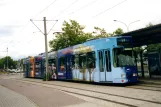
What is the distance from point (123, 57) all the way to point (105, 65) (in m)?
1.37

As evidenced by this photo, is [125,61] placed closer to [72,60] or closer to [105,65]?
[105,65]

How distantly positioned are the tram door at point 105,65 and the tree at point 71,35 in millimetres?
32757

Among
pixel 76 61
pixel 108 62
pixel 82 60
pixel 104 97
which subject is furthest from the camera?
pixel 76 61

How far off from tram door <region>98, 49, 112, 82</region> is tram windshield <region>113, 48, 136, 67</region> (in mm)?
552

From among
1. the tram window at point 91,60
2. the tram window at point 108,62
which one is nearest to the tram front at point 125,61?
the tram window at point 108,62

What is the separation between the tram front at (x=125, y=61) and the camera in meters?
16.2

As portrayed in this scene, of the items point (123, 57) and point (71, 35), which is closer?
point (123, 57)

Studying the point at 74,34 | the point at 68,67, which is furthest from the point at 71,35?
the point at 68,67

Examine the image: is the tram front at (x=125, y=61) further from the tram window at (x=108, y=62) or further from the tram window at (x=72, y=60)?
the tram window at (x=72, y=60)

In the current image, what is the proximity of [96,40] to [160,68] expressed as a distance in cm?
538

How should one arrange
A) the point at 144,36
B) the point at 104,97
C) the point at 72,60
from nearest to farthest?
the point at 104,97 < the point at 144,36 < the point at 72,60

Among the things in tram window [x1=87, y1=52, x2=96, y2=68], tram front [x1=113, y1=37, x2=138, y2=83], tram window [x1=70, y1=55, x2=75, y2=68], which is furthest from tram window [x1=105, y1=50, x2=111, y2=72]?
tram window [x1=70, y1=55, x2=75, y2=68]

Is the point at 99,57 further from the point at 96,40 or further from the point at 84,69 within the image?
the point at 84,69

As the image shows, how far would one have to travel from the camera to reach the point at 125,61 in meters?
16.5
